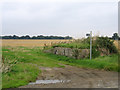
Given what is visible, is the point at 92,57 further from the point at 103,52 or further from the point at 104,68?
the point at 104,68

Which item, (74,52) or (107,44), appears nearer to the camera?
(74,52)

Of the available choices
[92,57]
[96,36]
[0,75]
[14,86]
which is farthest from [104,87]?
[96,36]

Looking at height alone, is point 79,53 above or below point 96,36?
below

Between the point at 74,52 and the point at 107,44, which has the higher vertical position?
the point at 107,44

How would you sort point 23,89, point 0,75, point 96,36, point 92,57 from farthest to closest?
1. point 96,36
2. point 92,57
3. point 0,75
4. point 23,89

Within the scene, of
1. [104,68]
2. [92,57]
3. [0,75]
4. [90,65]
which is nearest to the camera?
[0,75]

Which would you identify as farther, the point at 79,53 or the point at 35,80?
the point at 79,53

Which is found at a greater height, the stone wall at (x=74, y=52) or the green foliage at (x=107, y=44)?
the green foliage at (x=107, y=44)

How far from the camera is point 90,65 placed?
34.9 ft

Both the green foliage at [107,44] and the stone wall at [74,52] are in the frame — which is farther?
the green foliage at [107,44]

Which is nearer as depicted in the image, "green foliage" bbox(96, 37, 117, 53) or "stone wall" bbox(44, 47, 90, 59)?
"stone wall" bbox(44, 47, 90, 59)

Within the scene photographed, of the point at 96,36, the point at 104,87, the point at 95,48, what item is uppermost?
the point at 96,36

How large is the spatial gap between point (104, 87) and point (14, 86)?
10.7 feet

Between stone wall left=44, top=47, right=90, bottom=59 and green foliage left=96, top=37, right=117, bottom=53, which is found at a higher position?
green foliage left=96, top=37, right=117, bottom=53
